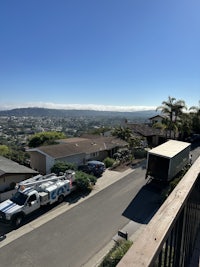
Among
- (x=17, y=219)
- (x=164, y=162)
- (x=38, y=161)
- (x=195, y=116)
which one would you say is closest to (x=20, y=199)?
(x=17, y=219)

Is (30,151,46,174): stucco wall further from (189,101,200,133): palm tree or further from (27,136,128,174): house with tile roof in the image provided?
(189,101,200,133): palm tree

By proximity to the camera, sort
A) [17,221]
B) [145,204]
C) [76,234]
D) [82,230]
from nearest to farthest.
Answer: [76,234] → [82,230] → [17,221] → [145,204]

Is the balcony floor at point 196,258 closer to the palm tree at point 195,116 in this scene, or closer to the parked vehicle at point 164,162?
the parked vehicle at point 164,162

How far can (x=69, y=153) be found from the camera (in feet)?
81.8

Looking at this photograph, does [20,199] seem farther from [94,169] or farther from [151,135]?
[151,135]

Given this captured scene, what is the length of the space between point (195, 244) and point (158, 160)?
1627cm

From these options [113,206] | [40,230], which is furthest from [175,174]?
[40,230]

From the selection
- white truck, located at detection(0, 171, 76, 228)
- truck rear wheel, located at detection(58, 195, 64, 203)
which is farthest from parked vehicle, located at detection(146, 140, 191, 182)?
truck rear wheel, located at detection(58, 195, 64, 203)

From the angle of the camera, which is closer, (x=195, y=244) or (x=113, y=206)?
(x=195, y=244)

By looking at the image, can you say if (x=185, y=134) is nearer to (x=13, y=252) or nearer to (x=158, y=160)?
(x=158, y=160)

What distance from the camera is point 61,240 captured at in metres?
12.1

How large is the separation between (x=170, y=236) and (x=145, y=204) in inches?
612

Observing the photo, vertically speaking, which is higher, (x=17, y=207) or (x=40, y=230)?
(x=17, y=207)

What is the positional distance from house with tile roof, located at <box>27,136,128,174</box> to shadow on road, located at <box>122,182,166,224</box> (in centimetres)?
919
